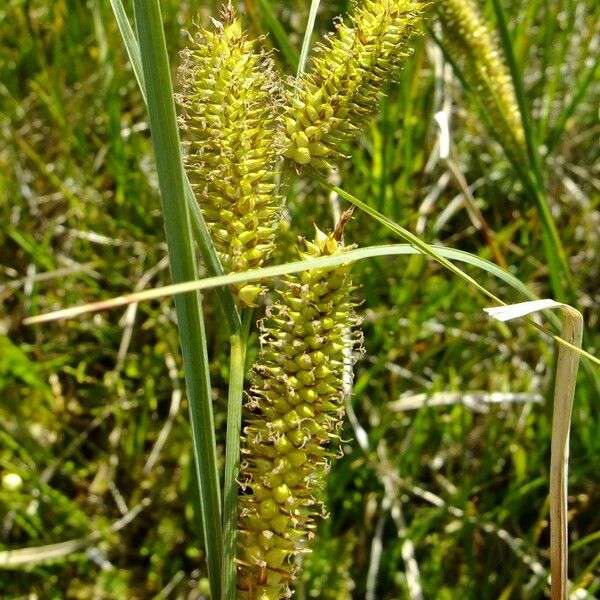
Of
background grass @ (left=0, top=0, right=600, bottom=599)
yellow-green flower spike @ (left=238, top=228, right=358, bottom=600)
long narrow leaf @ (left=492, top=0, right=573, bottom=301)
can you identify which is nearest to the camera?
yellow-green flower spike @ (left=238, top=228, right=358, bottom=600)

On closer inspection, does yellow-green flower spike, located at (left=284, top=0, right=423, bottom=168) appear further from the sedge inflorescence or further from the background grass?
the background grass

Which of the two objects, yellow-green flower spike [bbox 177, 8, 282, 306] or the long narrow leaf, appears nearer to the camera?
yellow-green flower spike [bbox 177, 8, 282, 306]

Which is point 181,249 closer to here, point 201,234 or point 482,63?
point 201,234

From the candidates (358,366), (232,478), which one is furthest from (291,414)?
(358,366)

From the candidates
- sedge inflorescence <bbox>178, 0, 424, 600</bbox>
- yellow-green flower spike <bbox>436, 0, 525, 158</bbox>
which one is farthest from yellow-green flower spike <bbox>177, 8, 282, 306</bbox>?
yellow-green flower spike <bbox>436, 0, 525, 158</bbox>

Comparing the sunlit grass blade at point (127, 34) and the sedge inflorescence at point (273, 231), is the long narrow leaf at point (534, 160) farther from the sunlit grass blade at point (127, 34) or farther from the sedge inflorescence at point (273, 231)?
the sunlit grass blade at point (127, 34)

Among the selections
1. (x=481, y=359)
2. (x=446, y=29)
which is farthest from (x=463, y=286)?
(x=446, y=29)

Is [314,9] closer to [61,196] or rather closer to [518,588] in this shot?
[518,588]
